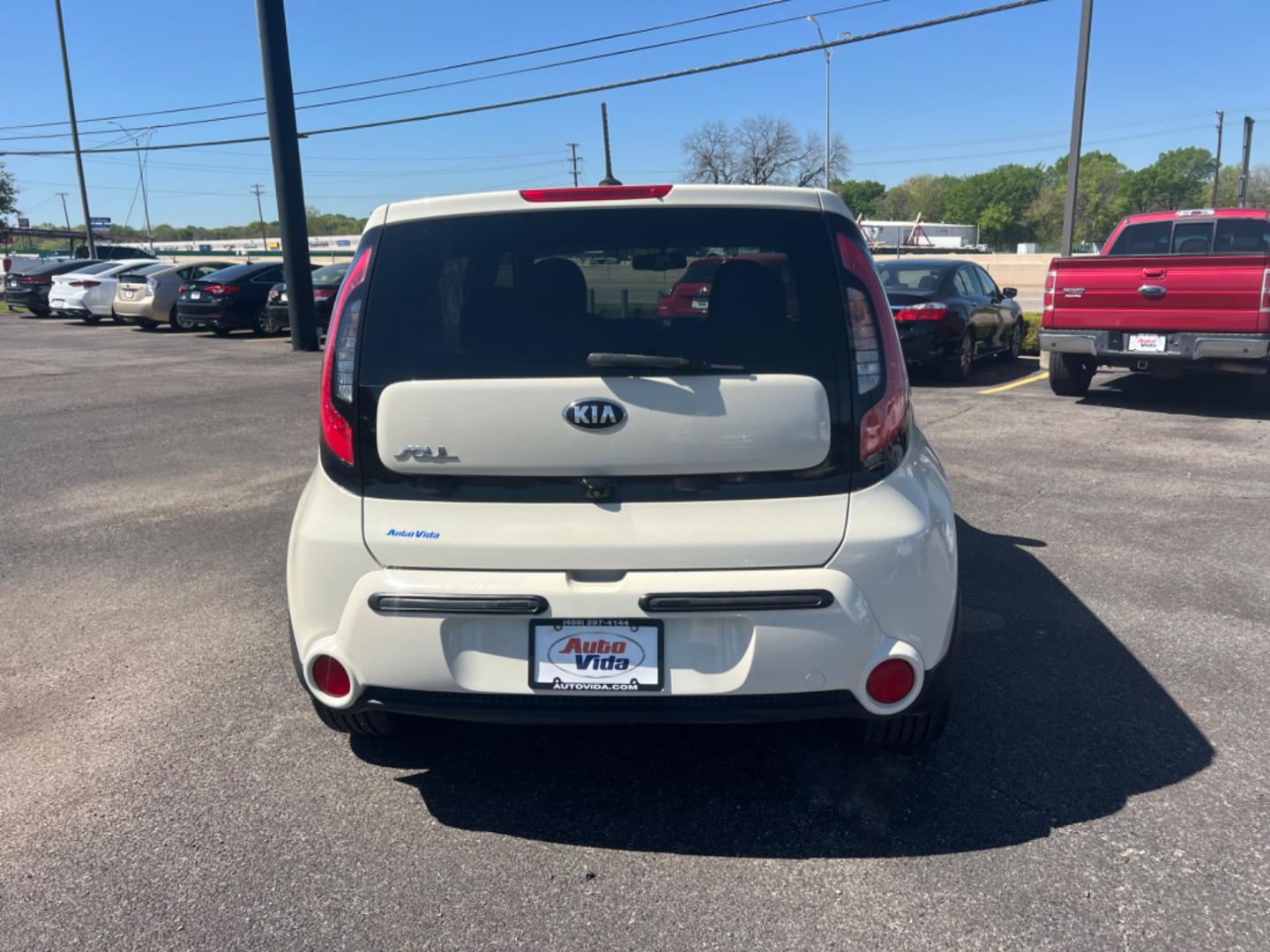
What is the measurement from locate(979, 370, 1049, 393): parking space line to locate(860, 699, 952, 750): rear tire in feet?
29.6

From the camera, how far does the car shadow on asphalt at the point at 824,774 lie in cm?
278

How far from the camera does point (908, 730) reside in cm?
295

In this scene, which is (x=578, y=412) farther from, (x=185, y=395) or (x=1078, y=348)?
(x=185, y=395)

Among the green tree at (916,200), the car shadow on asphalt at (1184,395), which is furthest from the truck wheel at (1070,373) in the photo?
the green tree at (916,200)

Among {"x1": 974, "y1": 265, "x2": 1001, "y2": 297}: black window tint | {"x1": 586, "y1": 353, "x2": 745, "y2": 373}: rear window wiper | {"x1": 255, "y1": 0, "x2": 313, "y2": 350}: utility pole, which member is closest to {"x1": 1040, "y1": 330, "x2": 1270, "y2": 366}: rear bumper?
{"x1": 974, "y1": 265, "x2": 1001, "y2": 297}: black window tint

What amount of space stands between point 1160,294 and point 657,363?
26.3 ft

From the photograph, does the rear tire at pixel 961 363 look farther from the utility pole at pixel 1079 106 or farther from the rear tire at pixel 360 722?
the rear tire at pixel 360 722

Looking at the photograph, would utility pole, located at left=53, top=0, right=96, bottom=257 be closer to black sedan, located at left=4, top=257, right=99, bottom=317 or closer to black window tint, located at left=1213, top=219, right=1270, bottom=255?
black sedan, located at left=4, top=257, right=99, bottom=317

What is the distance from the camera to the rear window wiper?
264cm

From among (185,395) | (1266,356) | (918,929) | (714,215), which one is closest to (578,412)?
(714,215)

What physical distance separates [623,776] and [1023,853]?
1.19m

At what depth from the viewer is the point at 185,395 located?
11625 millimetres

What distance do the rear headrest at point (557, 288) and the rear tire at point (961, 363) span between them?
32.0 feet

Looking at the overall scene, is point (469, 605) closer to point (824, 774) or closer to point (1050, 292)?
point (824, 774)
